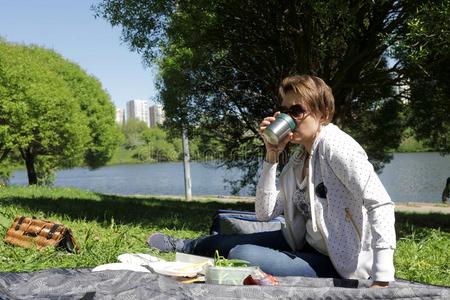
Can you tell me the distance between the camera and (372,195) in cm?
263

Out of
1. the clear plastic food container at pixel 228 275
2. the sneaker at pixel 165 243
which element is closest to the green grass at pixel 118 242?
the sneaker at pixel 165 243

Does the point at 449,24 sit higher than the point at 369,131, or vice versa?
the point at 449,24

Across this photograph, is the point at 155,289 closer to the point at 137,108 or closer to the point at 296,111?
the point at 296,111

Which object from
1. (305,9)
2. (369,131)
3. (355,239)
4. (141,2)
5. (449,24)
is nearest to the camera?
(355,239)

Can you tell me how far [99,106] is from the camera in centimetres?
3434

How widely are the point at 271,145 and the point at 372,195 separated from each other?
0.77 meters

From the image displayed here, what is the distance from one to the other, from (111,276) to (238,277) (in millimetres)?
621

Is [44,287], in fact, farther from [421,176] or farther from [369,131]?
[421,176]

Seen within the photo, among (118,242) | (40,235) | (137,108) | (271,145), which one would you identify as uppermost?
(137,108)

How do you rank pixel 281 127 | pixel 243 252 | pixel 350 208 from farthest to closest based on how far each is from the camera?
pixel 243 252
pixel 281 127
pixel 350 208

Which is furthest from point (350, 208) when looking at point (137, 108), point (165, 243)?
point (137, 108)

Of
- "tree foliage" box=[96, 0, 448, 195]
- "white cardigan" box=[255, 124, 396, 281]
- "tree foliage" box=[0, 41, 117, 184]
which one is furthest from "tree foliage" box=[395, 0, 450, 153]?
"tree foliage" box=[0, 41, 117, 184]

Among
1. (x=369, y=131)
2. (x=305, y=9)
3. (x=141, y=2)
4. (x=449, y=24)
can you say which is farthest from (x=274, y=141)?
(x=369, y=131)

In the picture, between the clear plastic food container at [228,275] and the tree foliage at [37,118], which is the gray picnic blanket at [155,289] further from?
the tree foliage at [37,118]
